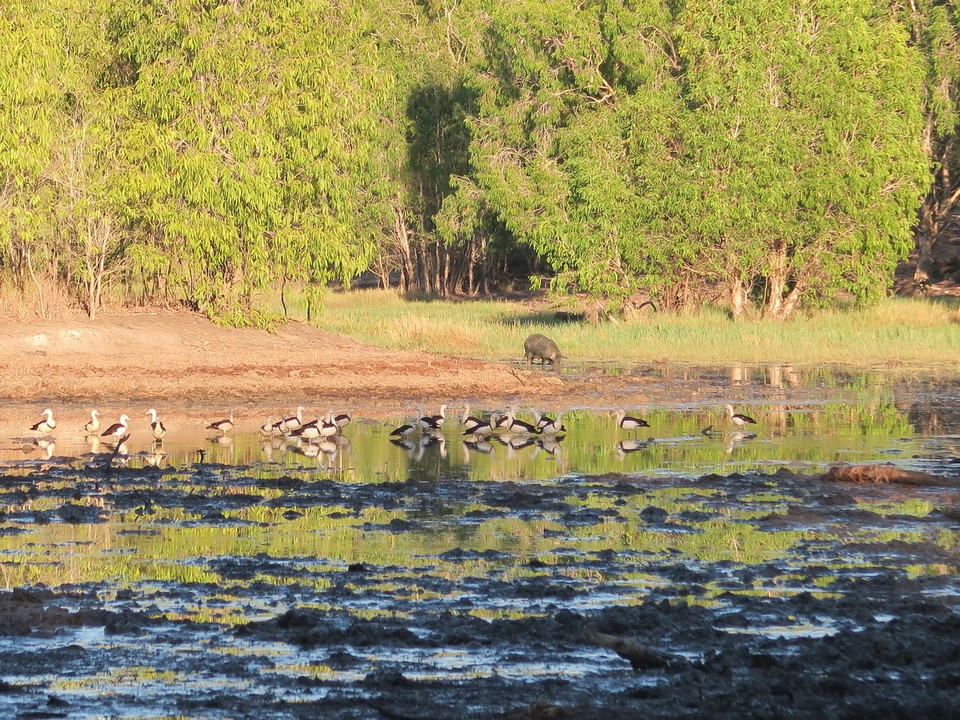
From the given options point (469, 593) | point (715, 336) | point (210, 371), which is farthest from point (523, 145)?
point (469, 593)

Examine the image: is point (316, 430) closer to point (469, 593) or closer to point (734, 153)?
point (469, 593)

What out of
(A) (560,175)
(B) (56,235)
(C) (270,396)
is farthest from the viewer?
(A) (560,175)

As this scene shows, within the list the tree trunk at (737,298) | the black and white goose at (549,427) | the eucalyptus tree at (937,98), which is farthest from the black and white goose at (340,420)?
the eucalyptus tree at (937,98)

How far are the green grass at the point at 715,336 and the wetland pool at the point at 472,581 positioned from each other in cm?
1661

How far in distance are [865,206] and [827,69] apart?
4.43 m

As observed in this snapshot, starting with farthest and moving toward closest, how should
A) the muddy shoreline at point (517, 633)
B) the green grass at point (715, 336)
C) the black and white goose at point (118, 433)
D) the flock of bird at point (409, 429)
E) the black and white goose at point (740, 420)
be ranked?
the green grass at point (715, 336) → the black and white goose at point (740, 420) → the flock of bird at point (409, 429) → the black and white goose at point (118, 433) → the muddy shoreline at point (517, 633)

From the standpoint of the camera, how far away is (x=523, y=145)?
176 ft

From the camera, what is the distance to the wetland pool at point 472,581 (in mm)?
7914

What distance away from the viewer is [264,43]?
37438 millimetres

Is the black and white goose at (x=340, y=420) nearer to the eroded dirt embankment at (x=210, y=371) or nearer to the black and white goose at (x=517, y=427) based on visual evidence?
Answer: the black and white goose at (x=517, y=427)

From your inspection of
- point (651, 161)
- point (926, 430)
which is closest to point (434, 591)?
point (926, 430)

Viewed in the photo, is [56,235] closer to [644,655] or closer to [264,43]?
[264,43]

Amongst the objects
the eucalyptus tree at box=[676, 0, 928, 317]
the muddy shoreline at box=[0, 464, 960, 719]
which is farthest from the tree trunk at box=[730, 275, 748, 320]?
the muddy shoreline at box=[0, 464, 960, 719]

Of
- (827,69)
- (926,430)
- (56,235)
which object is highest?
(827,69)
